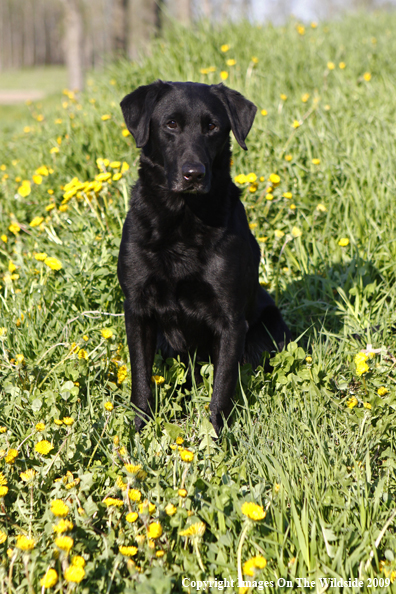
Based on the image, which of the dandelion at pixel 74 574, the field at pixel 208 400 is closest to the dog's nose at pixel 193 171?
the field at pixel 208 400

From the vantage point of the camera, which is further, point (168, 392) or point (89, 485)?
point (168, 392)

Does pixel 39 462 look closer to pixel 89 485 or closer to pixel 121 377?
pixel 89 485

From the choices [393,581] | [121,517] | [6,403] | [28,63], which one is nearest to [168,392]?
[6,403]

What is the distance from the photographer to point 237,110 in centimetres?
245

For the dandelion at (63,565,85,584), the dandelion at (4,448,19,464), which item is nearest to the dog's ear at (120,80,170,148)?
the dandelion at (4,448,19,464)

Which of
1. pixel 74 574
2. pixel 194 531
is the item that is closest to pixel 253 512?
pixel 194 531

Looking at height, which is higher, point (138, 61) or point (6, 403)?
point (138, 61)

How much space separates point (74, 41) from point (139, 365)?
11.2 meters

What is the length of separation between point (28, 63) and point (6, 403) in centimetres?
5440

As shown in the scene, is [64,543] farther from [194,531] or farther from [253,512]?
[253,512]

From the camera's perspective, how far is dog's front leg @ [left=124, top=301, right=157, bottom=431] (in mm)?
2273

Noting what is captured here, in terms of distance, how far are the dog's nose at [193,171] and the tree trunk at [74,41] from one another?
9981 millimetres

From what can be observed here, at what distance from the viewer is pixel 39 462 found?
1.83 m

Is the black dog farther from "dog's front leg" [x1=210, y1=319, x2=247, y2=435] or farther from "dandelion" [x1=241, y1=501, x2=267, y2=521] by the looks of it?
"dandelion" [x1=241, y1=501, x2=267, y2=521]
